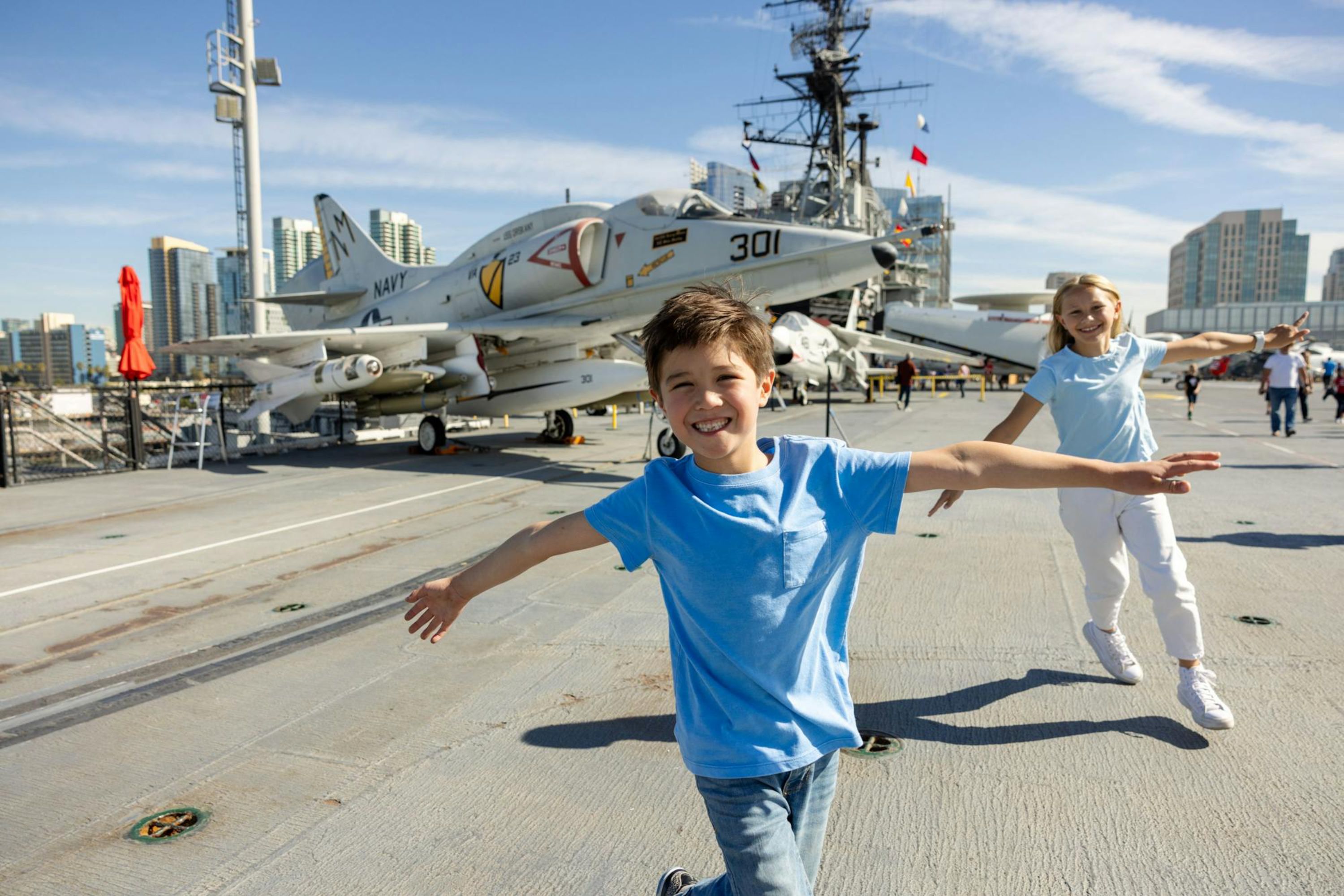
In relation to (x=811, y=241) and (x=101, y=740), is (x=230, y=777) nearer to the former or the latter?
(x=101, y=740)

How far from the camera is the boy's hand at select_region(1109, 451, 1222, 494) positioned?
1729 mm

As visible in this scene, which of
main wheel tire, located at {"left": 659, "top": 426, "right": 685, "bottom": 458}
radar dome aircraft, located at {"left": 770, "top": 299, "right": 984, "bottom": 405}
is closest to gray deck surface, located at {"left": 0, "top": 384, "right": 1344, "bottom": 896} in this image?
main wheel tire, located at {"left": 659, "top": 426, "right": 685, "bottom": 458}

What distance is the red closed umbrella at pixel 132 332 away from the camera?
1294 cm

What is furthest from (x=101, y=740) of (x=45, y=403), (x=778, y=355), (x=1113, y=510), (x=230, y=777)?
(x=45, y=403)

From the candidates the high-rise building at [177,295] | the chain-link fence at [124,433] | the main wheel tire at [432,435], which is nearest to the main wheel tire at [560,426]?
the main wheel tire at [432,435]

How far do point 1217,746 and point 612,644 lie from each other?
2.70 meters

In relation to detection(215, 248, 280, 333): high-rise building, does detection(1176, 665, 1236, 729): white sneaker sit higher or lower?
lower

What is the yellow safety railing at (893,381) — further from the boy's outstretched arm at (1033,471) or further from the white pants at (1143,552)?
the boy's outstretched arm at (1033,471)

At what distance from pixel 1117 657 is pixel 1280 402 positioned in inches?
578

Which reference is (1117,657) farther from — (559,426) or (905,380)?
(905,380)

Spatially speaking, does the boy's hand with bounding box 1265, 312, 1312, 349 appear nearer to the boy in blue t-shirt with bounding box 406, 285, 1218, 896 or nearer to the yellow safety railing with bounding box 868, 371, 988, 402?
the boy in blue t-shirt with bounding box 406, 285, 1218, 896

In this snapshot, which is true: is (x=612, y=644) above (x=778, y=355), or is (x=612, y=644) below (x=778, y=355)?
below

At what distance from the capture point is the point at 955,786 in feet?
9.18

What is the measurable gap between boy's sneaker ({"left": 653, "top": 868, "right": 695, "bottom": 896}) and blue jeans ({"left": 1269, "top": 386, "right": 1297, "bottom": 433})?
16.3 metres
